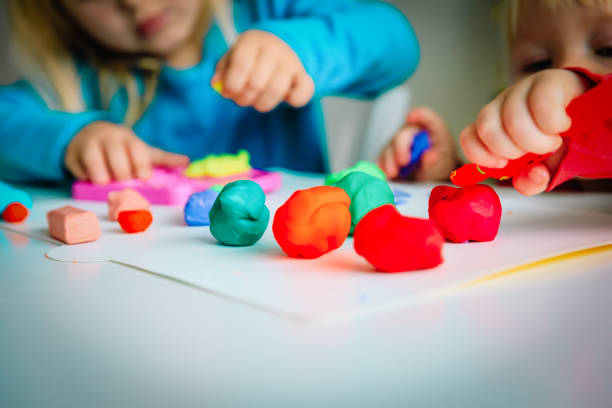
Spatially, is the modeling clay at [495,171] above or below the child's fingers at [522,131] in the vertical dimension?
below

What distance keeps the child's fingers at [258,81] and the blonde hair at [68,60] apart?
0.45 meters

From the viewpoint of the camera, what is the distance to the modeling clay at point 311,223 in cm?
35

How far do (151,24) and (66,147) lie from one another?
316 mm

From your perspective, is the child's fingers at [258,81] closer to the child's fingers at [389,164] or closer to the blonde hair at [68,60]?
the child's fingers at [389,164]

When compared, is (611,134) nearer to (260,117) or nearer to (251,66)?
(251,66)

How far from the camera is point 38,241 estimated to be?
1.51 feet

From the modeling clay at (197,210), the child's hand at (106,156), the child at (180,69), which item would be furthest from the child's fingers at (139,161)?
the modeling clay at (197,210)

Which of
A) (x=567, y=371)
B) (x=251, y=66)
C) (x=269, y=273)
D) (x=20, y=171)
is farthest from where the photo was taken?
(x=20, y=171)

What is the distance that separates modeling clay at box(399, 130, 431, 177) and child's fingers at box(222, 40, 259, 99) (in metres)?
0.27

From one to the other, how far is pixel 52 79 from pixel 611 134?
104cm

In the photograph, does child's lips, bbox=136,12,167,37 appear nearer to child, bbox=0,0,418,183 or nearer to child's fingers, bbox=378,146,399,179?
child, bbox=0,0,418,183

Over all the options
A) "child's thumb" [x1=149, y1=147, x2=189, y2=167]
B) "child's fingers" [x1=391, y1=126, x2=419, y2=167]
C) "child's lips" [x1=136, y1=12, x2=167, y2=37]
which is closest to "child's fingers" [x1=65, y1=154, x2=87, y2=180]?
"child's thumb" [x1=149, y1=147, x2=189, y2=167]

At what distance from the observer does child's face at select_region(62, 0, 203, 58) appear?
38.0 inches

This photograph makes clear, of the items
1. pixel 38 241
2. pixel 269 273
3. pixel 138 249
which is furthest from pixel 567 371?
pixel 38 241
